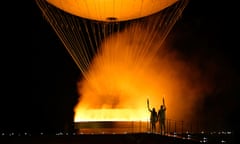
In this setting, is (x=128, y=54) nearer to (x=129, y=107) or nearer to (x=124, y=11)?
(x=129, y=107)

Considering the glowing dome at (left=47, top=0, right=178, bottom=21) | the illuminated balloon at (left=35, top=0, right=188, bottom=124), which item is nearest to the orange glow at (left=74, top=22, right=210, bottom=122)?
the illuminated balloon at (left=35, top=0, right=188, bottom=124)

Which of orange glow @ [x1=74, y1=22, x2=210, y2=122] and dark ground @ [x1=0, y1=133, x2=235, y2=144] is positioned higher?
orange glow @ [x1=74, y1=22, x2=210, y2=122]

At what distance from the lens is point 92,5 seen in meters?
13.1

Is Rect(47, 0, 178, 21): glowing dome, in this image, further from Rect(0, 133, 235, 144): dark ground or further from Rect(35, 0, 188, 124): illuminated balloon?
Rect(0, 133, 235, 144): dark ground

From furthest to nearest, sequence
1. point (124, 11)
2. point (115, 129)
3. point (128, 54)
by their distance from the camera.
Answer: point (128, 54), point (115, 129), point (124, 11)

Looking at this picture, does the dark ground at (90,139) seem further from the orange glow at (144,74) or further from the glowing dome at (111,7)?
the orange glow at (144,74)

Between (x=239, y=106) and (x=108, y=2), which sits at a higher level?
(x=108, y=2)

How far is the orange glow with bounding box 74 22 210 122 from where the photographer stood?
61.6 feet

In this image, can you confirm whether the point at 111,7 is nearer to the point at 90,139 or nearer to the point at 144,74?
the point at 90,139

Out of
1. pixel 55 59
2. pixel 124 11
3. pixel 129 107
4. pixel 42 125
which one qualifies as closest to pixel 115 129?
pixel 129 107

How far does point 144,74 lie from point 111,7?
7.55m

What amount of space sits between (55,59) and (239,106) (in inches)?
365

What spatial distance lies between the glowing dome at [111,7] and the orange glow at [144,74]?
14.5 ft

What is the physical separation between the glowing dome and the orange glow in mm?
4409
